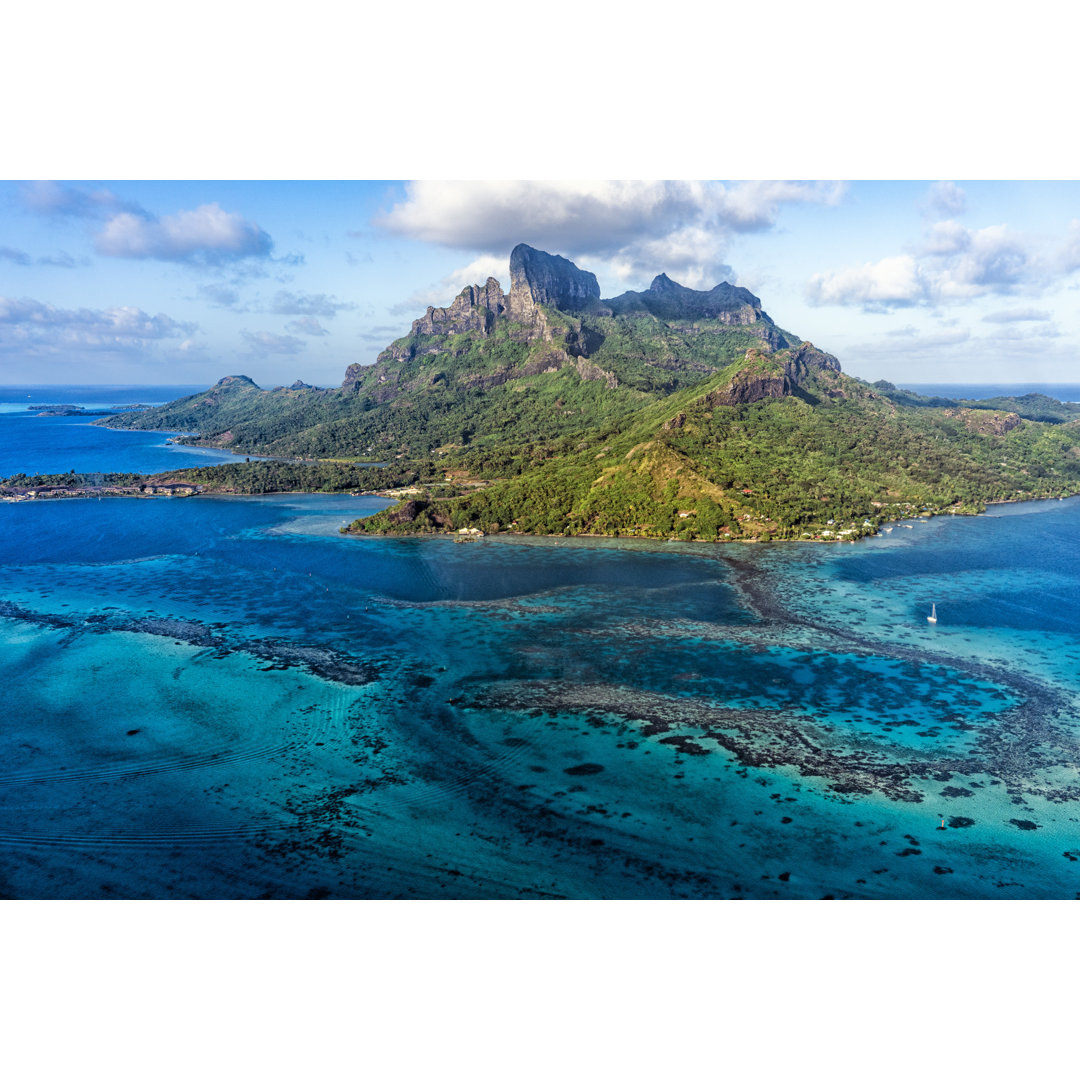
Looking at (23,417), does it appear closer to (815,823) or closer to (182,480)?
(182,480)

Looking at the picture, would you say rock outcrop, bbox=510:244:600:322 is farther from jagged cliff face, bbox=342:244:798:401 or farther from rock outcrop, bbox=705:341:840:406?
rock outcrop, bbox=705:341:840:406

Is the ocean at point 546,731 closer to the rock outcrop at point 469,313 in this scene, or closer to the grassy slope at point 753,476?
the grassy slope at point 753,476

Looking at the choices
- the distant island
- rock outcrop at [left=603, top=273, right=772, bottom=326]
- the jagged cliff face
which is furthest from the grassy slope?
rock outcrop at [left=603, top=273, right=772, bottom=326]

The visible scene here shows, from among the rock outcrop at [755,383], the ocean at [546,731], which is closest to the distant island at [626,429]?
the rock outcrop at [755,383]

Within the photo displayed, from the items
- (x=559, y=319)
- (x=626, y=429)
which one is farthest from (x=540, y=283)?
(x=626, y=429)

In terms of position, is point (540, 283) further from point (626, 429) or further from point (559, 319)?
point (626, 429)

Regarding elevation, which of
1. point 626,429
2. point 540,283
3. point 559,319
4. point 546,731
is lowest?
point 546,731
